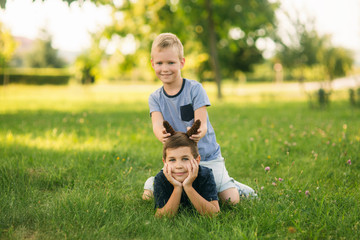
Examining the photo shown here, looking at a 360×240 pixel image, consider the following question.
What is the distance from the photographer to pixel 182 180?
2771mm

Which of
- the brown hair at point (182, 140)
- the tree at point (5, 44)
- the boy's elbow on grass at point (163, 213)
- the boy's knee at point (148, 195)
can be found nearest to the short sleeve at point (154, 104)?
the brown hair at point (182, 140)

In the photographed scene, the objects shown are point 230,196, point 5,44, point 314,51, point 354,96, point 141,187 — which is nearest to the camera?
point 230,196

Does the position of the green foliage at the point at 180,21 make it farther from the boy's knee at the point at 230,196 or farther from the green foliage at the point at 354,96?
the boy's knee at the point at 230,196

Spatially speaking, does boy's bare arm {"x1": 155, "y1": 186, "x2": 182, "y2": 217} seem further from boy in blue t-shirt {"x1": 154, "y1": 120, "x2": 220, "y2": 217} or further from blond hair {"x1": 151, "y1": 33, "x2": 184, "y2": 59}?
blond hair {"x1": 151, "y1": 33, "x2": 184, "y2": 59}

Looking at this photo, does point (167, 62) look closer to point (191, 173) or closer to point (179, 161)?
point (179, 161)

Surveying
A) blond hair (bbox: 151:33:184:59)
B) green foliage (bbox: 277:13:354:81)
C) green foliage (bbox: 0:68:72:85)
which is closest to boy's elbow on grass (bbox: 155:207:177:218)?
blond hair (bbox: 151:33:184:59)

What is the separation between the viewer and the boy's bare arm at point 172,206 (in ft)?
9.05

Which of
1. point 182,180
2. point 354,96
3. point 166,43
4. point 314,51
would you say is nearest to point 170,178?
point 182,180

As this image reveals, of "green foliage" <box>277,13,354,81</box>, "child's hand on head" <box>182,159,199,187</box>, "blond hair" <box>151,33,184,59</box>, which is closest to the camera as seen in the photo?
"child's hand on head" <box>182,159,199,187</box>

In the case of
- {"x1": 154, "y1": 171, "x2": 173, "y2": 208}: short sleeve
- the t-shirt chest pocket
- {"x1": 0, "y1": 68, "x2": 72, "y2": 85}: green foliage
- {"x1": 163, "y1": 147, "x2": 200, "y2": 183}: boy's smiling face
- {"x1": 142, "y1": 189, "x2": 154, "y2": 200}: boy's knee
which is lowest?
{"x1": 142, "y1": 189, "x2": 154, "y2": 200}: boy's knee

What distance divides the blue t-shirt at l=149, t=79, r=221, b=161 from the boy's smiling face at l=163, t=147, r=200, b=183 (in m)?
0.53

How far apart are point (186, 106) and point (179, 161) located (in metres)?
0.69

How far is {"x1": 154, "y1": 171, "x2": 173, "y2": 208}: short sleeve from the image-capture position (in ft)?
9.46

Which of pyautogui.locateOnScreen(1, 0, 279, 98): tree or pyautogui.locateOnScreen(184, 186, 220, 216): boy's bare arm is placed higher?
pyautogui.locateOnScreen(1, 0, 279, 98): tree
